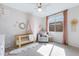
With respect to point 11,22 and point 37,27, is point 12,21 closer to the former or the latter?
point 11,22

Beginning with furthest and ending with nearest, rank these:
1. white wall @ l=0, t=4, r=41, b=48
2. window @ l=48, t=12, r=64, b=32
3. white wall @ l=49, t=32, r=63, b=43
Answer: white wall @ l=49, t=32, r=63, b=43, window @ l=48, t=12, r=64, b=32, white wall @ l=0, t=4, r=41, b=48

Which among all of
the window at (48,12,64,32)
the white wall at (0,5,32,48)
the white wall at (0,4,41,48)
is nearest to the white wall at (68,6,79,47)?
the window at (48,12,64,32)

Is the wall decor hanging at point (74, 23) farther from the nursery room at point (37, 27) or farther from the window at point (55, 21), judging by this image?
the window at point (55, 21)

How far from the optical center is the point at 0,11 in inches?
58.7

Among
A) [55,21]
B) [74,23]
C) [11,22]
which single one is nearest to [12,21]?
[11,22]

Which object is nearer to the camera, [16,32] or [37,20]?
[16,32]

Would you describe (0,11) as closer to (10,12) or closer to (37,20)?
(10,12)

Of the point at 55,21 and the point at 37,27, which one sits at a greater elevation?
the point at 55,21

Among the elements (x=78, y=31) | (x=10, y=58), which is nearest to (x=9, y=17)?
(x=10, y=58)

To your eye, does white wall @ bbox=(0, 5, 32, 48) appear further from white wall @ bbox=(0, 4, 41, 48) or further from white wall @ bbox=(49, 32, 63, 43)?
white wall @ bbox=(49, 32, 63, 43)

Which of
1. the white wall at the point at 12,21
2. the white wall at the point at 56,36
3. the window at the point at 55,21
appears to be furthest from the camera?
the white wall at the point at 56,36

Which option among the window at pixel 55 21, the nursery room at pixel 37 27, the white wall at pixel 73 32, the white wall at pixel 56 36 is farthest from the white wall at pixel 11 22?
the white wall at pixel 73 32

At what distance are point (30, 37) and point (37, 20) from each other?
453 millimetres

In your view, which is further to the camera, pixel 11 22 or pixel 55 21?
pixel 55 21
